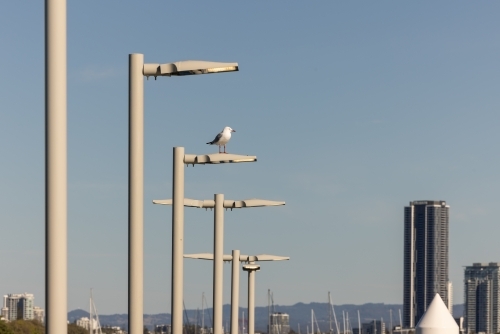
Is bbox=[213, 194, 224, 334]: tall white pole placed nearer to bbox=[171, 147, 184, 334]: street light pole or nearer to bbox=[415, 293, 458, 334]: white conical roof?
bbox=[171, 147, 184, 334]: street light pole

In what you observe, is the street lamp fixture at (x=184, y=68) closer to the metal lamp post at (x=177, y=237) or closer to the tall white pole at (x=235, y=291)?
the metal lamp post at (x=177, y=237)

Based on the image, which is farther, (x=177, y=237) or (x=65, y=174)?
(x=177, y=237)

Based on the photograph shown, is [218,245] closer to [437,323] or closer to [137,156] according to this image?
[437,323]

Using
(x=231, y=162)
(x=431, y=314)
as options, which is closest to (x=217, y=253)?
(x=231, y=162)

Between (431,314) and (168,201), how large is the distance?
1409cm

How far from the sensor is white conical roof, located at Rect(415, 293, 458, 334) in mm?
17438

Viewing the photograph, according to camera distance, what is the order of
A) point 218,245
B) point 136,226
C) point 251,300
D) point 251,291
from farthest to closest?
point 251,300 < point 251,291 < point 218,245 < point 136,226

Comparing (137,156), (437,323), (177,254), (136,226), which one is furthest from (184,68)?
(177,254)

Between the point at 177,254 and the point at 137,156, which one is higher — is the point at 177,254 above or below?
below

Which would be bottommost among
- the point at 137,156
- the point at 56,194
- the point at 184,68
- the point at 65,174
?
the point at 56,194

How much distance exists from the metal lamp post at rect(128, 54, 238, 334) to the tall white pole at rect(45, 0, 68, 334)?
4.29 metres

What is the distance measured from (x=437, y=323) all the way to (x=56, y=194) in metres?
7.31

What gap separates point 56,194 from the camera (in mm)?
11969

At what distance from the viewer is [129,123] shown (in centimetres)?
1681
